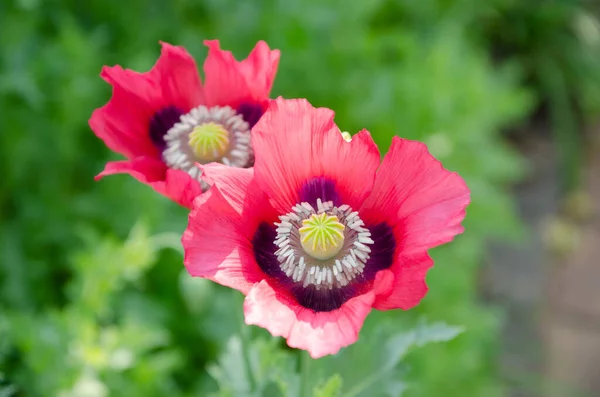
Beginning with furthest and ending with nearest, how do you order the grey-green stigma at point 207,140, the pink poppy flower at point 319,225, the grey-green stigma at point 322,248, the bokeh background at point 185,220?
the bokeh background at point 185,220, the grey-green stigma at point 207,140, the grey-green stigma at point 322,248, the pink poppy flower at point 319,225

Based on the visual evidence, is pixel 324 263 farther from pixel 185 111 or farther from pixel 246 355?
pixel 185 111

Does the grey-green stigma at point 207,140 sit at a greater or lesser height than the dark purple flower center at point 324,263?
greater

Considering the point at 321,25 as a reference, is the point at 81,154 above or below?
below

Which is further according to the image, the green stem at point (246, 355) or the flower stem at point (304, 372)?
the green stem at point (246, 355)

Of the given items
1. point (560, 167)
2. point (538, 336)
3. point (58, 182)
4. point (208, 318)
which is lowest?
point (538, 336)

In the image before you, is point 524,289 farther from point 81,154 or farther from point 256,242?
point 256,242

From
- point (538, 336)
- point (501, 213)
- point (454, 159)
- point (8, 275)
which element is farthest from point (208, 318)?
point (538, 336)

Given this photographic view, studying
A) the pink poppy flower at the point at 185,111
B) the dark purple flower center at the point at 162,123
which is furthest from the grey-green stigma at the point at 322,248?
the dark purple flower center at the point at 162,123

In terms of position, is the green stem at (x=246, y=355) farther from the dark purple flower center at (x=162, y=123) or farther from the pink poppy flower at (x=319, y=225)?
the dark purple flower center at (x=162, y=123)
